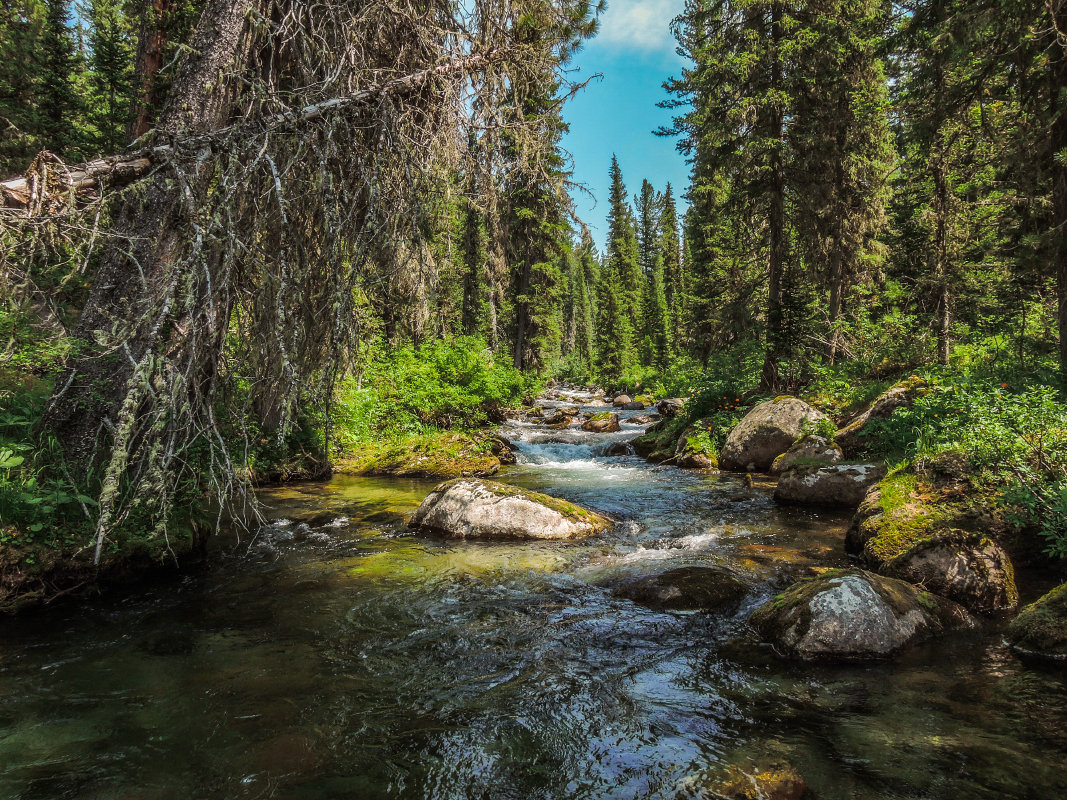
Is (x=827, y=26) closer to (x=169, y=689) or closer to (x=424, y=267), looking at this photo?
(x=424, y=267)

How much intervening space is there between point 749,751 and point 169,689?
3.80 m

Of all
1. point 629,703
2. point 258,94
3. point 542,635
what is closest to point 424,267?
point 258,94

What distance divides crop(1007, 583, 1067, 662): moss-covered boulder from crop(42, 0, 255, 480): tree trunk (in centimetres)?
689

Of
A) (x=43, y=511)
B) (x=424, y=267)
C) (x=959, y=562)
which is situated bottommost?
(x=959, y=562)

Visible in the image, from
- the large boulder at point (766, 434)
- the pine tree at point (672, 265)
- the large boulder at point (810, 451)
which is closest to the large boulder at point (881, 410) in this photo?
the large boulder at point (810, 451)

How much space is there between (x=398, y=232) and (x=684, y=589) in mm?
4468

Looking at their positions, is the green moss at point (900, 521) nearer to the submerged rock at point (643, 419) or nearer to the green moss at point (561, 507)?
the green moss at point (561, 507)

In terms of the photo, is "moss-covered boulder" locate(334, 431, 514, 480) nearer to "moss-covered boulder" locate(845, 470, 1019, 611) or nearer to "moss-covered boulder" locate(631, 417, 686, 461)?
"moss-covered boulder" locate(631, 417, 686, 461)

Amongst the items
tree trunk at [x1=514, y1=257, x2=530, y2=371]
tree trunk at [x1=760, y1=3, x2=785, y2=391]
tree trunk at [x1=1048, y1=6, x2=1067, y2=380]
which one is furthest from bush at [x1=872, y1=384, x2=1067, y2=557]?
tree trunk at [x1=514, y1=257, x2=530, y2=371]

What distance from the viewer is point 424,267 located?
4.93 m

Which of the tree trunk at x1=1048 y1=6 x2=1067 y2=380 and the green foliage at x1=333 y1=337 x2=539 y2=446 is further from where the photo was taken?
the green foliage at x1=333 y1=337 x2=539 y2=446

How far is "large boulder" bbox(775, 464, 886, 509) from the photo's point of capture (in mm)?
8250

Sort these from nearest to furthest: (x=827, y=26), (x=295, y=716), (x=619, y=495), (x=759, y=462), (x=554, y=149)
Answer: (x=295, y=716) → (x=554, y=149) → (x=619, y=495) → (x=759, y=462) → (x=827, y=26)

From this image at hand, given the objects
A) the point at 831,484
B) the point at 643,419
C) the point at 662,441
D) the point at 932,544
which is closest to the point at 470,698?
the point at 932,544
